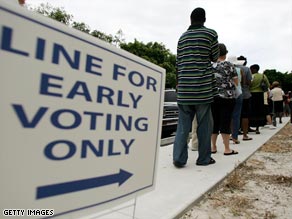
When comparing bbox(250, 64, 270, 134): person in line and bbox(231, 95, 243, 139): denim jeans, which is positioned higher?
bbox(250, 64, 270, 134): person in line

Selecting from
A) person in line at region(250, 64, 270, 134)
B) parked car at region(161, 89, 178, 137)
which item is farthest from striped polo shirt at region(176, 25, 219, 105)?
person in line at region(250, 64, 270, 134)

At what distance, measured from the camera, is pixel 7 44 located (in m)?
0.96

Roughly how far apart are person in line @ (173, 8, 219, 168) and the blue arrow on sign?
6.83 ft

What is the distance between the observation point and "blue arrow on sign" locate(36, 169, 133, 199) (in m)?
1.12

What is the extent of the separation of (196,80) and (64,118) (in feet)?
8.33

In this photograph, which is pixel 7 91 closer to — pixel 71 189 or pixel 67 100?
pixel 67 100

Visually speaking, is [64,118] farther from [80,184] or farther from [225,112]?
[225,112]

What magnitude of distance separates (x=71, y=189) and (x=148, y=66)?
77 cm

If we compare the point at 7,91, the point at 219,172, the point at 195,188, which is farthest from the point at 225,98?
the point at 7,91

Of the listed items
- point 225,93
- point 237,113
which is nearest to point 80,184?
point 225,93

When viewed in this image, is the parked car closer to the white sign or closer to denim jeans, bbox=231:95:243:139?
denim jeans, bbox=231:95:243:139

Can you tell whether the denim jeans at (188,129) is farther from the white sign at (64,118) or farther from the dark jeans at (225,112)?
the white sign at (64,118)

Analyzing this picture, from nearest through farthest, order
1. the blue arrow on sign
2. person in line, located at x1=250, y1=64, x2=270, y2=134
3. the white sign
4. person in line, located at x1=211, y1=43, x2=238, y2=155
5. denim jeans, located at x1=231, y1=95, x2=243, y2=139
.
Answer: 1. the white sign
2. the blue arrow on sign
3. person in line, located at x1=211, y1=43, x2=238, y2=155
4. denim jeans, located at x1=231, y1=95, x2=243, y2=139
5. person in line, located at x1=250, y1=64, x2=270, y2=134

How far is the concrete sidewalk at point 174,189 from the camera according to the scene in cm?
213
